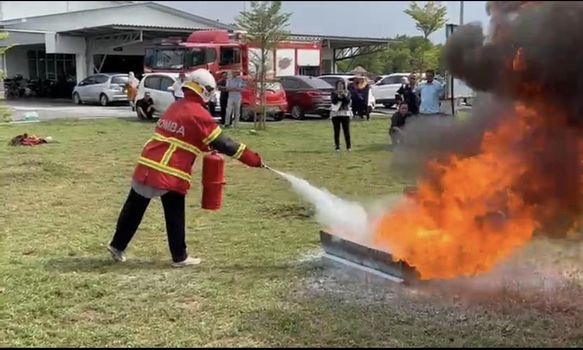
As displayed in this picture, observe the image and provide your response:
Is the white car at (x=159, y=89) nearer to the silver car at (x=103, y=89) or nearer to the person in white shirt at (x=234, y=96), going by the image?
the person in white shirt at (x=234, y=96)

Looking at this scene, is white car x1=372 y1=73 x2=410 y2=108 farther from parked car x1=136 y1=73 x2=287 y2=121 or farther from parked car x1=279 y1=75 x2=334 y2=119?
parked car x1=136 y1=73 x2=287 y2=121

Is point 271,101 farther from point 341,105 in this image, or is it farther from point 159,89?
point 341,105

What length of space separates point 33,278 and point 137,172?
1227mm

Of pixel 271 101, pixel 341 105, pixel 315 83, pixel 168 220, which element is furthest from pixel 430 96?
pixel 315 83

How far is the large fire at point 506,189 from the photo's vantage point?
5406 mm

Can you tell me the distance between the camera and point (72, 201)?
9.64m

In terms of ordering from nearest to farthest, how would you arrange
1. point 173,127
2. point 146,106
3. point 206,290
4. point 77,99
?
1. point 206,290
2. point 173,127
3. point 146,106
4. point 77,99

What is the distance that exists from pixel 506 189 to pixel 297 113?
19545 mm

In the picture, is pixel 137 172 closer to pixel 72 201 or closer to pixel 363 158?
pixel 72 201

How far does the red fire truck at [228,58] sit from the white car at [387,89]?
11.4 feet

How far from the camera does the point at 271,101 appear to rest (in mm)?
23188

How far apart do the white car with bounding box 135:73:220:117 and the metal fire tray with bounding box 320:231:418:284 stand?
16.8 meters

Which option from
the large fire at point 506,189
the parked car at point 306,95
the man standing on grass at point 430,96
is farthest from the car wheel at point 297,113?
the large fire at point 506,189

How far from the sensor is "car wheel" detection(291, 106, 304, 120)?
24812 mm
